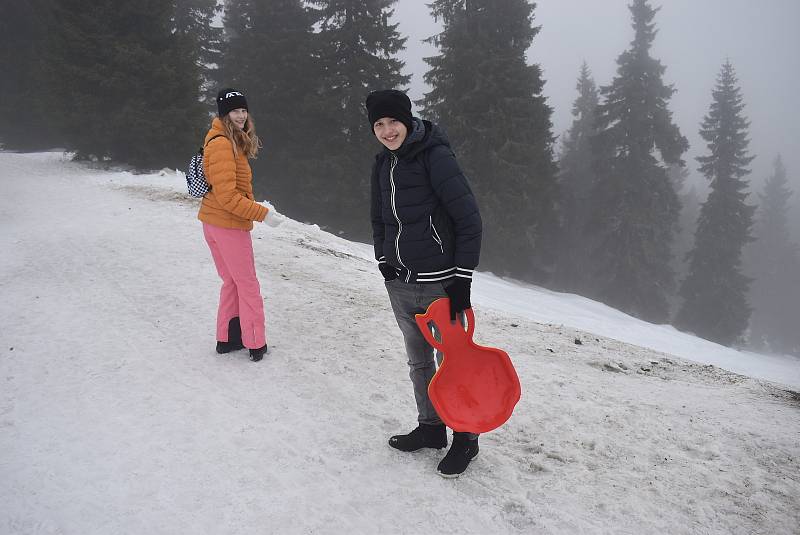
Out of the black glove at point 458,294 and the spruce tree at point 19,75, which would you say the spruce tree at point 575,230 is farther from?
the spruce tree at point 19,75

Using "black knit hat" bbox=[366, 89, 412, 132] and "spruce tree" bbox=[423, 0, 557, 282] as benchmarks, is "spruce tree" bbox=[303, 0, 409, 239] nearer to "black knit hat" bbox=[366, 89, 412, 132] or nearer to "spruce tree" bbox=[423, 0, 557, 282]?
"spruce tree" bbox=[423, 0, 557, 282]

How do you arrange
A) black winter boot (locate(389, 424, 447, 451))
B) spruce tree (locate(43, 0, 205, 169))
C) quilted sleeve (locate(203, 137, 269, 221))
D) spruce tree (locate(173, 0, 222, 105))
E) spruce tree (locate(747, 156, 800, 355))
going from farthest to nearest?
spruce tree (locate(747, 156, 800, 355)) < spruce tree (locate(173, 0, 222, 105)) < spruce tree (locate(43, 0, 205, 169)) < quilted sleeve (locate(203, 137, 269, 221)) < black winter boot (locate(389, 424, 447, 451))

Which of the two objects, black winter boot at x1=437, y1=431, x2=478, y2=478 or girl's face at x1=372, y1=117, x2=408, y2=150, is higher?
girl's face at x1=372, y1=117, x2=408, y2=150

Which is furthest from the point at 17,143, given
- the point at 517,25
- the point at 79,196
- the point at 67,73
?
the point at 517,25

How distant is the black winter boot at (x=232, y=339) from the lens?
466 cm

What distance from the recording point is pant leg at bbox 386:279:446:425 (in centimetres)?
298

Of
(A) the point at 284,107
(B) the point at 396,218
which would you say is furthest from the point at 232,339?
(A) the point at 284,107

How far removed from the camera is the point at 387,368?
471 centimetres

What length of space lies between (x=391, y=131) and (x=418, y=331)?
129cm

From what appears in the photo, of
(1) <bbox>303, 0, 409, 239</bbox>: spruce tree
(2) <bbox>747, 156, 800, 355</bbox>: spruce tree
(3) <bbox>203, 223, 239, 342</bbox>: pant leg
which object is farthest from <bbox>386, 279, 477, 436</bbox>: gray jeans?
(2) <bbox>747, 156, 800, 355</bbox>: spruce tree

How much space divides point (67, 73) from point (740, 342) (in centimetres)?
4180

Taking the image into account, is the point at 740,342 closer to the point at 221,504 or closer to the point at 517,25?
the point at 517,25

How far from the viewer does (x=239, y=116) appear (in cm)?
404

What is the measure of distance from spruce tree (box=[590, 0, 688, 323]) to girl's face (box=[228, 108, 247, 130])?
25983 mm
